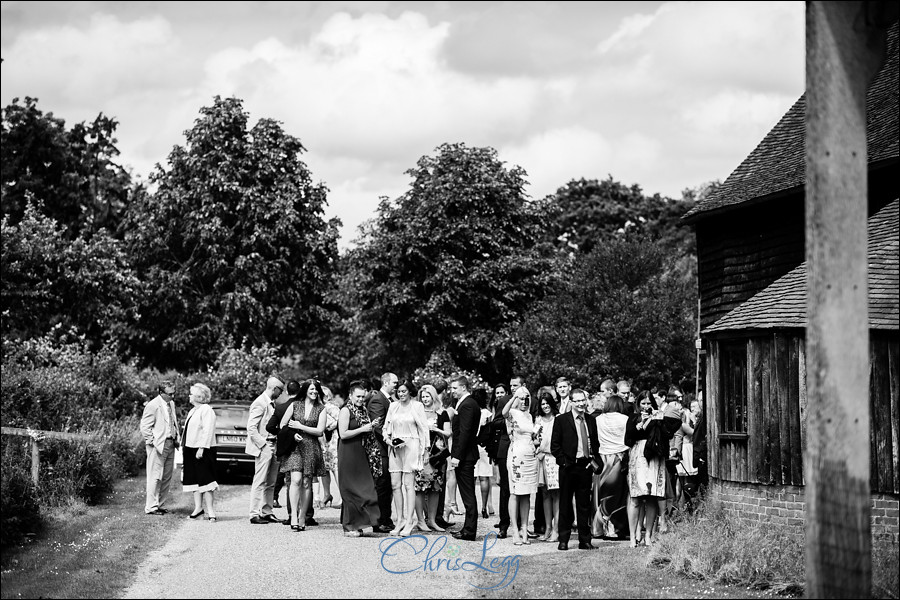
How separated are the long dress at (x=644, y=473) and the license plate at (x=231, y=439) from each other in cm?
1022

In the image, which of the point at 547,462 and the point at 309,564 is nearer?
the point at 309,564

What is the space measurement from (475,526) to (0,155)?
106 feet

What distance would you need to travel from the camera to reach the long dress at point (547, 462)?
1285cm

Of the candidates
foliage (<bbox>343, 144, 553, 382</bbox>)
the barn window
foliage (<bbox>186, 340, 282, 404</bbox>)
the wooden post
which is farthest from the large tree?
the wooden post

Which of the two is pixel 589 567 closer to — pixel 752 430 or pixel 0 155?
pixel 752 430

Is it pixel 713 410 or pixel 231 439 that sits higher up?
pixel 713 410

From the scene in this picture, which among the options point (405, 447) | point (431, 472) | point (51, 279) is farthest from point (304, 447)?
point (51, 279)

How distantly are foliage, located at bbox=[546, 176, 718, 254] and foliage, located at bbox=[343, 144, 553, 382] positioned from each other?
16.0 metres

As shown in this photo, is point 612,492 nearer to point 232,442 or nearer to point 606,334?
point 232,442

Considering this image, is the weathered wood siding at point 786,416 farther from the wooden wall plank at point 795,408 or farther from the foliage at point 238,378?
the foliage at point 238,378

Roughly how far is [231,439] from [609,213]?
41534mm

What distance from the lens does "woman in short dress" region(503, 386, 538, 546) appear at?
12.8m

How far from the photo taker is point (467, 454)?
13.1m

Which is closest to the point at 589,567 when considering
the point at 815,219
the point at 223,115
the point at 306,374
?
the point at 815,219
